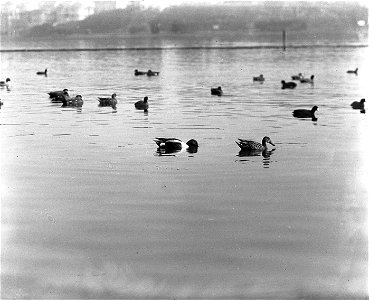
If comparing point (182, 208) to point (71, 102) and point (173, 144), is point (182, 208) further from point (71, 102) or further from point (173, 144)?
point (71, 102)

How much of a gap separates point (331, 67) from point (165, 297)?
7846 cm

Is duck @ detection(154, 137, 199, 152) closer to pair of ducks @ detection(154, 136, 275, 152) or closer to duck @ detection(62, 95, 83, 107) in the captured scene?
pair of ducks @ detection(154, 136, 275, 152)

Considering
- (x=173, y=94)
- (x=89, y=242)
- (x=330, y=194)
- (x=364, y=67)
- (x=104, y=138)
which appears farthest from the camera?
(x=364, y=67)

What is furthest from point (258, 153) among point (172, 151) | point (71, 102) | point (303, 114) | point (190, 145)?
point (71, 102)

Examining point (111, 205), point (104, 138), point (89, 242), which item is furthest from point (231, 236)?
point (104, 138)

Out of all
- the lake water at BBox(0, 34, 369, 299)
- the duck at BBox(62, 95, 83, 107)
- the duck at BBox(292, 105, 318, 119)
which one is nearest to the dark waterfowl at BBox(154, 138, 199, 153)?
the lake water at BBox(0, 34, 369, 299)

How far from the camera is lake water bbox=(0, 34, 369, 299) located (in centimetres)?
1379

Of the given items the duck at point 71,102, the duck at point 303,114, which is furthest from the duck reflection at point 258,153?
the duck at point 71,102

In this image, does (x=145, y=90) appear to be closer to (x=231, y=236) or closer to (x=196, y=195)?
(x=196, y=195)

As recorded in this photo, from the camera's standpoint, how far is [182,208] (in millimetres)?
18766

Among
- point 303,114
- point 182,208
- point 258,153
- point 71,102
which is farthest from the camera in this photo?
point 71,102

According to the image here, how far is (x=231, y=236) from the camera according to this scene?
53.4ft

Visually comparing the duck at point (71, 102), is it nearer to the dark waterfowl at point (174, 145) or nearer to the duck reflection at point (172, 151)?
the dark waterfowl at point (174, 145)

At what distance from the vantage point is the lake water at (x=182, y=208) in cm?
1379
